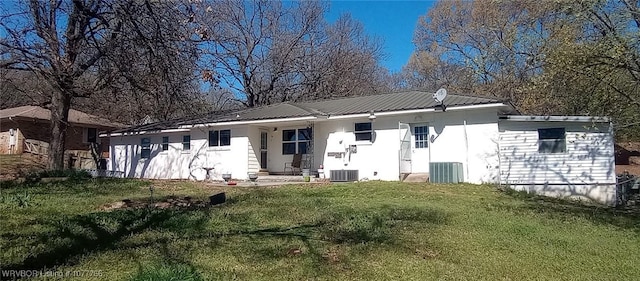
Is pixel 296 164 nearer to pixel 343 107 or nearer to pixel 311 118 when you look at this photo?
pixel 311 118

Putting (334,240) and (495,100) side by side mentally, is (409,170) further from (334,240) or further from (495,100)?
(334,240)

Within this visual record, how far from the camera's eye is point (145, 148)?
20703mm

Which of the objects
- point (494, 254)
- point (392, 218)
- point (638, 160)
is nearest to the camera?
point (494, 254)

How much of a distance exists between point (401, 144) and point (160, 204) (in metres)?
9.17

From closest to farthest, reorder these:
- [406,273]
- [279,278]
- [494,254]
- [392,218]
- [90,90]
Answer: [279,278] < [406,273] < [494,254] < [392,218] < [90,90]

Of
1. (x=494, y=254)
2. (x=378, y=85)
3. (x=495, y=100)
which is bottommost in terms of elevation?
(x=494, y=254)

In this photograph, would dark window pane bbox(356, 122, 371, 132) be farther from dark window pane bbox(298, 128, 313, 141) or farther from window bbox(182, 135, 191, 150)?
window bbox(182, 135, 191, 150)

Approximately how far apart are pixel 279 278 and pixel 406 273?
57.9 inches

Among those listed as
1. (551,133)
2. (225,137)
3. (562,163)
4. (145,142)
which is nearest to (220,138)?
(225,137)

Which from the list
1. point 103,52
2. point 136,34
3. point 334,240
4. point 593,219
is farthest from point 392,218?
point 103,52

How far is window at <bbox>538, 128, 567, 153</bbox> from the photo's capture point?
568 inches

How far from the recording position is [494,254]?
591 centimetres

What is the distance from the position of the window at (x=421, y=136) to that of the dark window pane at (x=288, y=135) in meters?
5.20

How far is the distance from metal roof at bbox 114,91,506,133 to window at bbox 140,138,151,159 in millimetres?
592
